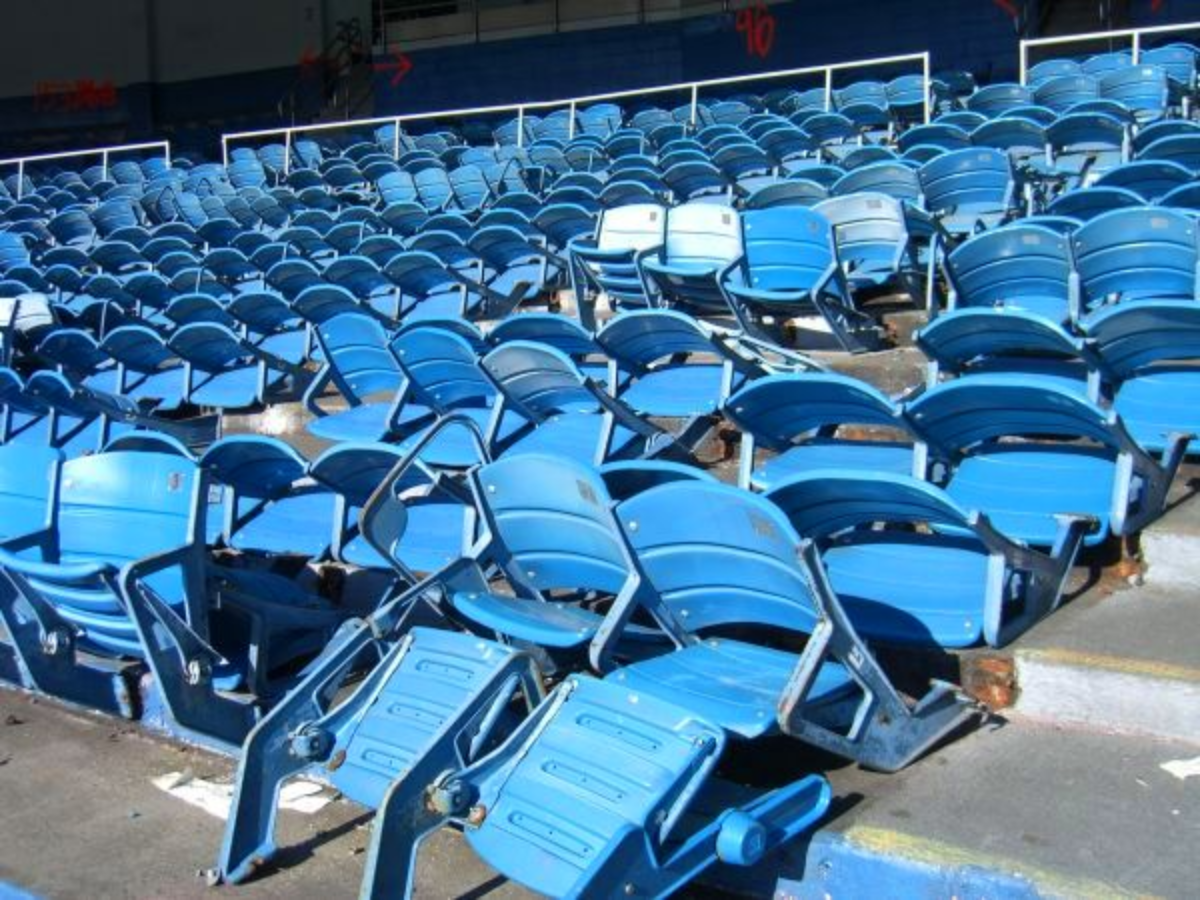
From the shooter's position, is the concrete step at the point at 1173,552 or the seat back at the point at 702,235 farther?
the seat back at the point at 702,235

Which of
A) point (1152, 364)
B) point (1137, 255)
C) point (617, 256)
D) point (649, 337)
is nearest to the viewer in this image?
point (1152, 364)

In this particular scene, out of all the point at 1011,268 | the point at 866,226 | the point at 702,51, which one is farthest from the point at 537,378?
the point at 702,51

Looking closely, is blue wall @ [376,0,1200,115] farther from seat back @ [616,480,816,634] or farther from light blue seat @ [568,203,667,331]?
seat back @ [616,480,816,634]

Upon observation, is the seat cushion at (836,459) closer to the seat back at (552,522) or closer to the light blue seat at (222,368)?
the seat back at (552,522)

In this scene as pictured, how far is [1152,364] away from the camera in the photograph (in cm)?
461

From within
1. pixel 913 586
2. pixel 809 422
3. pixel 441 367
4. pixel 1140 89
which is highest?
pixel 1140 89

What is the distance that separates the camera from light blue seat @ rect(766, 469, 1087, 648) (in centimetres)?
336

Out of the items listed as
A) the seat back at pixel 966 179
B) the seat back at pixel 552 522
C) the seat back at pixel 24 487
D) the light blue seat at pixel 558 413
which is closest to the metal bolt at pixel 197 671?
the seat back at pixel 552 522

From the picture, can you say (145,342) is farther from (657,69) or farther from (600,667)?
(657,69)

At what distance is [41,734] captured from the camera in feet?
14.6

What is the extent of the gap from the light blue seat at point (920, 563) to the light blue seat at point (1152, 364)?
72 cm

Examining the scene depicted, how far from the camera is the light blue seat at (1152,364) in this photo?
166 inches

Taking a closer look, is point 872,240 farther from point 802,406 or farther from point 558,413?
point 802,406

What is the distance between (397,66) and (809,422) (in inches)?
780
